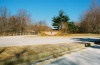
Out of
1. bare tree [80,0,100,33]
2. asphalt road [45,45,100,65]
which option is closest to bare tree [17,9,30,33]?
bare tree [80,0,100,33]

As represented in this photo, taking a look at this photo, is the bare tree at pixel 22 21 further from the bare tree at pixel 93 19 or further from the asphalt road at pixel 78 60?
the asphalt road at pixel 78 60

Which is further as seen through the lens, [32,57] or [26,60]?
[32,57]

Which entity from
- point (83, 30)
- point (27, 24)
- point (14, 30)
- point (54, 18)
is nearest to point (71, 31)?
point (83, 30)

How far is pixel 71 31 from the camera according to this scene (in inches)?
2950

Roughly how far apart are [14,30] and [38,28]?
70.5 feet

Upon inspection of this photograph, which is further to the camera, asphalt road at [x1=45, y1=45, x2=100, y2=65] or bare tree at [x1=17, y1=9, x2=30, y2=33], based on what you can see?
bare tree at [x1=17, y1=9, x2=30, y2=33]

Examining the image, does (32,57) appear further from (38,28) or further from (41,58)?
(38,28)

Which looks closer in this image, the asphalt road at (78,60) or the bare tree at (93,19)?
the asphalt road at (78,60)

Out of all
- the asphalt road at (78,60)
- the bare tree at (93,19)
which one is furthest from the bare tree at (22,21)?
the asphalt road at (78,60)

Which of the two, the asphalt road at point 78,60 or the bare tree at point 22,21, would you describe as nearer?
the asphalt road at point 78,60

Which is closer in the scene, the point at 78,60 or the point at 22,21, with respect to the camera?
the point at 78,60

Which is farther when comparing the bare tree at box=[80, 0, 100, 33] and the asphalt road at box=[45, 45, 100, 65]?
the bare tree at box=[80, 0, 100, 33]

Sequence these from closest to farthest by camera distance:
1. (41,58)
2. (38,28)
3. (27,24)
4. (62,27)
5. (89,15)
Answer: (41,58) → (89,15) → (62,27) → (27,24) → (38,28)

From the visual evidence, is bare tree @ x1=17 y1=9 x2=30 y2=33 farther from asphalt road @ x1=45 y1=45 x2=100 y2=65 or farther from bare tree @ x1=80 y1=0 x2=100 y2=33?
asphalt road @ x1=45 y1=45 x2=100 y2=65
